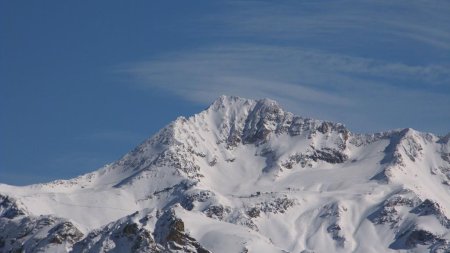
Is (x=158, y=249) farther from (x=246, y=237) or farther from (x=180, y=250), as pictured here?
(x=246, y=237)

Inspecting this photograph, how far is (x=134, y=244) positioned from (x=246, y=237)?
1938 cm

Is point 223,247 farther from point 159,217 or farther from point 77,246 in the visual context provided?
Answer: point 77,246

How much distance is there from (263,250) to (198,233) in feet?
31.5

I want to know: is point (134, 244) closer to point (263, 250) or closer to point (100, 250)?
point (100, 250)

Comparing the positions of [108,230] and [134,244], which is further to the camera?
[108,230]

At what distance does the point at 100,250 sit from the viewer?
189m

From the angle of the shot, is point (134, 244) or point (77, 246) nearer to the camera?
point (134, 244)

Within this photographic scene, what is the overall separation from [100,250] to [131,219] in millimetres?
6366

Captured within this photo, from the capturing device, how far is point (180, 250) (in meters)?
184

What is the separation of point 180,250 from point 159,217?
9550mm

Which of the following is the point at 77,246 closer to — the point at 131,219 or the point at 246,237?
the point at 131,219

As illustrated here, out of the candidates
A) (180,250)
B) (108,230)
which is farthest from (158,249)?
(108,230)

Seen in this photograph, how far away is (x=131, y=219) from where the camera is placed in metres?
192

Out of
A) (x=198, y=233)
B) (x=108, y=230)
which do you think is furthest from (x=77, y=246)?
(x=198, y=233)
